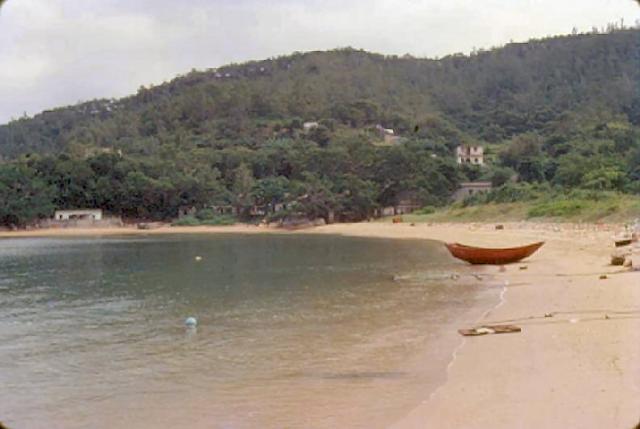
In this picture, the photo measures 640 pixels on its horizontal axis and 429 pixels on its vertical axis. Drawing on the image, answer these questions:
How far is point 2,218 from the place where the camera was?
55.7m

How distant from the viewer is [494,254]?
19.4 m

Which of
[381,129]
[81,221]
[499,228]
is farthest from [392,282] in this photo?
[381,129]

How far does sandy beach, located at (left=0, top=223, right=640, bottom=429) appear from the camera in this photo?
5.43 meters

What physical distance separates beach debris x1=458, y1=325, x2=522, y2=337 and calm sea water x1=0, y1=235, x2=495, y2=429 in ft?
0.67

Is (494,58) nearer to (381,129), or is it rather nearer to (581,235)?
(381,129)

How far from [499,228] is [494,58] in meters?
84.5

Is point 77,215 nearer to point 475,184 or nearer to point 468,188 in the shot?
point 468,188

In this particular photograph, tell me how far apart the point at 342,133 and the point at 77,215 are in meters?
26.3

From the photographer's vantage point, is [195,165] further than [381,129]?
No

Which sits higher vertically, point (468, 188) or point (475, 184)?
point (475, 184)

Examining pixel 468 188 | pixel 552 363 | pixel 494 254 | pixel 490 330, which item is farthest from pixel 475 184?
pixel 552 363

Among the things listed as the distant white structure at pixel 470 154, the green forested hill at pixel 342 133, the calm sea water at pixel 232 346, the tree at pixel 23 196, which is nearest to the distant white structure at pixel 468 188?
the green forested hill at pixel 342 133

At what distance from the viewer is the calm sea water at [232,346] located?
22.4 feet

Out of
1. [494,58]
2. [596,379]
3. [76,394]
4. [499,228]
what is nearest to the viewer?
[596,379]
